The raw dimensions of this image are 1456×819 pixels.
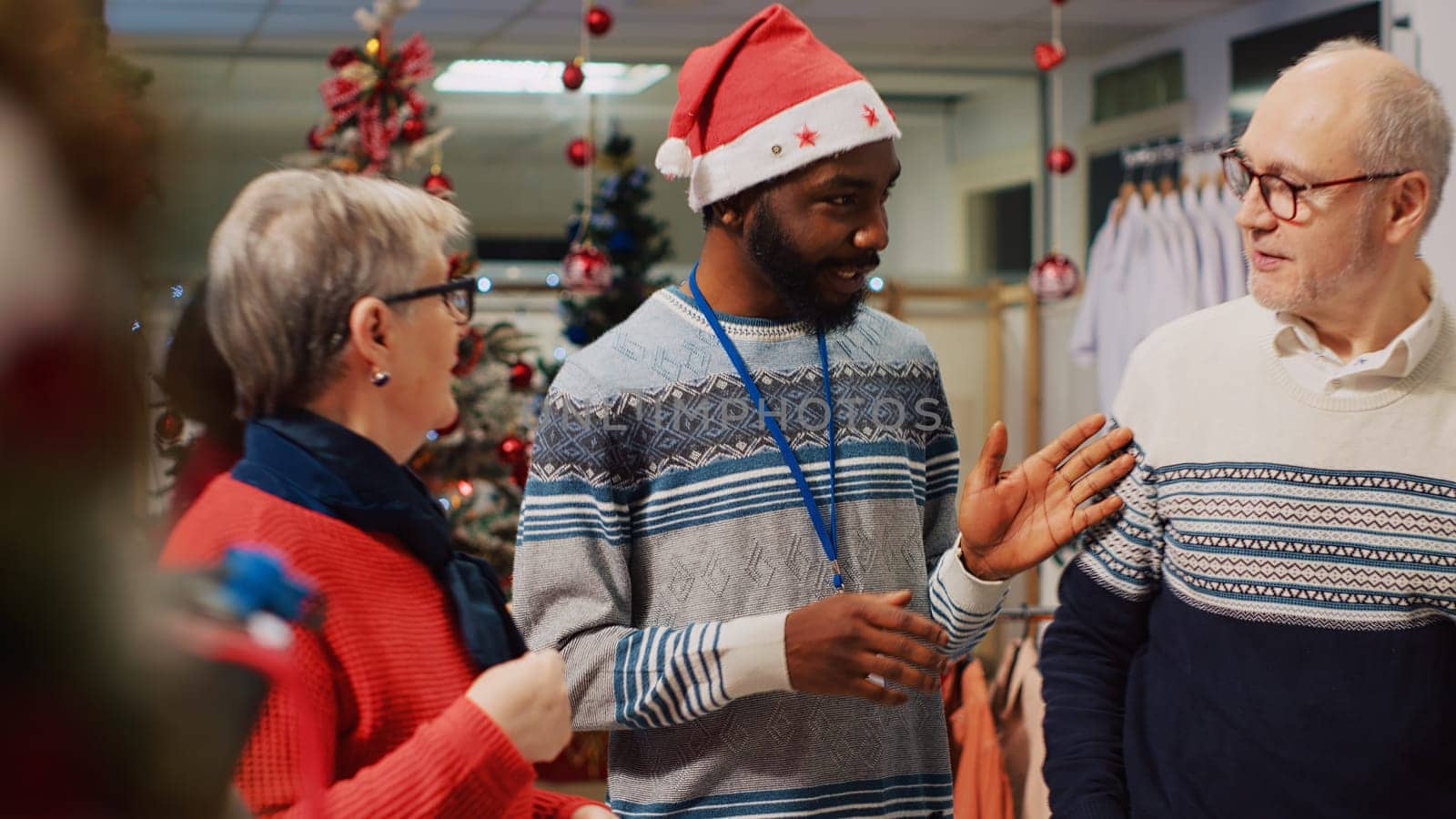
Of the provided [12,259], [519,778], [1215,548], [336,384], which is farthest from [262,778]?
[1215,548]

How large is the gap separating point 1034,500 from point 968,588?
5.3 inches

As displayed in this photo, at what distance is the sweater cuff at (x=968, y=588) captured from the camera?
5.26 feet

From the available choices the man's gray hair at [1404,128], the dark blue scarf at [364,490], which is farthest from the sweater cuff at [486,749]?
the man's gray hair at [1404,128]

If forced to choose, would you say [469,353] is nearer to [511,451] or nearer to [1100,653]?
[511,451]

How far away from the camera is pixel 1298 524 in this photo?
4.81 feet

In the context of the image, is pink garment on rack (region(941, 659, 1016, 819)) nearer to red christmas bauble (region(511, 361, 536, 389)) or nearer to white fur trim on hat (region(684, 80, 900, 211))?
white fur trim on hat (region(684, 80, 900, 211))

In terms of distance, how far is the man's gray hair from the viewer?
4.93ft

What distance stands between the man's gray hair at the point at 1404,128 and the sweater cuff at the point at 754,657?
32.7 inches

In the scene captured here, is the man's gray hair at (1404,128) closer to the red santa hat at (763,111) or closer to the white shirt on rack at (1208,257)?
the red santa hat at (763,111)

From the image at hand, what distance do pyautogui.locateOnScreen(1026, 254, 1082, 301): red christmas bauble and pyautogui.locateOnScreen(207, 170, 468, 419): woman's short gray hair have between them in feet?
12.8

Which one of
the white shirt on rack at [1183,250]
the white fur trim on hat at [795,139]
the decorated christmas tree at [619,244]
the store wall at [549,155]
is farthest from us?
the store wall at [549,155]

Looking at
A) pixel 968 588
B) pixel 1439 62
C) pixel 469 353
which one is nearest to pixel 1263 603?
pixel 968 588

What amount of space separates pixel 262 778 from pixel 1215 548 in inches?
40.4

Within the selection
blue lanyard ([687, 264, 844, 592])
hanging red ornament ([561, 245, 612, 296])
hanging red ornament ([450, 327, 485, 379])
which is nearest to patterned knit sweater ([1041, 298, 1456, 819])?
blue lanyard ([687, 264, 844, 592])
